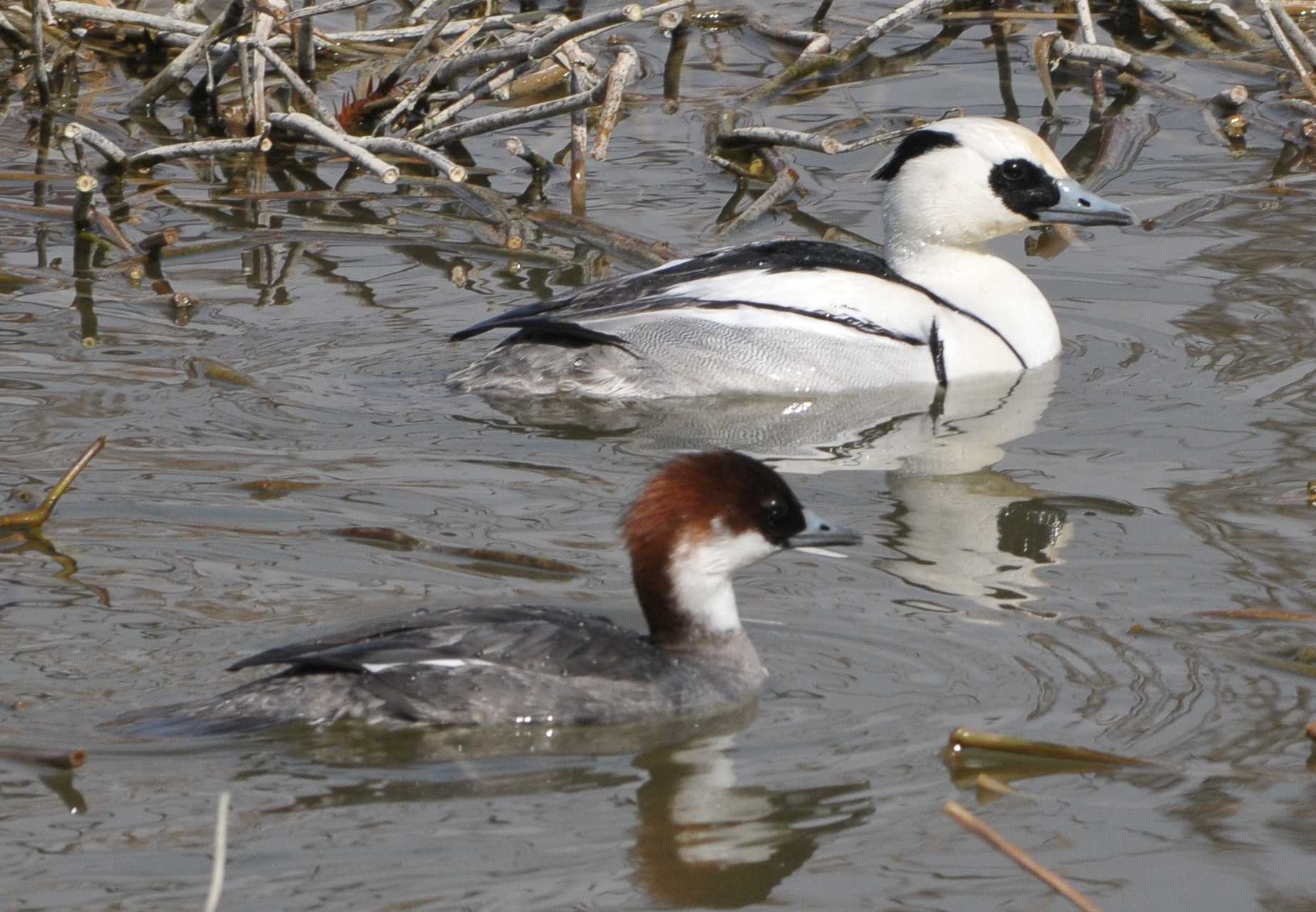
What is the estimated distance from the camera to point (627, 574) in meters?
6.33

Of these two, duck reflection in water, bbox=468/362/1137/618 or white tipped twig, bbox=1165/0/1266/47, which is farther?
white tipped twig, bbox=1165/0/1266/47

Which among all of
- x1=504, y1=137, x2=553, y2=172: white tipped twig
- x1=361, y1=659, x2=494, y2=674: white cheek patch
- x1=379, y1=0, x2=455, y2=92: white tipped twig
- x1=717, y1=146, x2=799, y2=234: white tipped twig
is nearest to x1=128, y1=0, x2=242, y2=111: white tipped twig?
x1=379, y1=0, x2=455, y2=92: white tipped twig

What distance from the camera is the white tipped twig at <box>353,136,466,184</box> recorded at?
29.7ft

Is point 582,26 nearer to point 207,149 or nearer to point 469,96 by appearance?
point 469,96

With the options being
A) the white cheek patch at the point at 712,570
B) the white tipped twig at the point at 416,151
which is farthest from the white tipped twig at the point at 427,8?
the white cheek patch at the point at 712,570

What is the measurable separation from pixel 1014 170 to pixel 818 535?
3.45 m

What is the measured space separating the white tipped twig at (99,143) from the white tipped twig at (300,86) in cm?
81

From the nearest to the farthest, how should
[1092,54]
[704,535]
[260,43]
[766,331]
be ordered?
[704,535]
[766,331]
[260,43]
[1092,54]

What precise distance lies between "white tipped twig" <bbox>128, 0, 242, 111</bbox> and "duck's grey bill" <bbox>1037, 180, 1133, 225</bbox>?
4.12 meters

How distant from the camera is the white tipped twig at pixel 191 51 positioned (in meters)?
10.3

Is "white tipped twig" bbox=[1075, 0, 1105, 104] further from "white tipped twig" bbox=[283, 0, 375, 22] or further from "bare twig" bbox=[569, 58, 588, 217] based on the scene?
"white tipped twig" bbox=[283, 0, 375, 22]

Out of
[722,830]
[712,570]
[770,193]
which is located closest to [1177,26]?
[770,193]

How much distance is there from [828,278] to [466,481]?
197 centimetres

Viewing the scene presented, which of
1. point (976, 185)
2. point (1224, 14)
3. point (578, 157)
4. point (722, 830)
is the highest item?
point (1224, 14)
